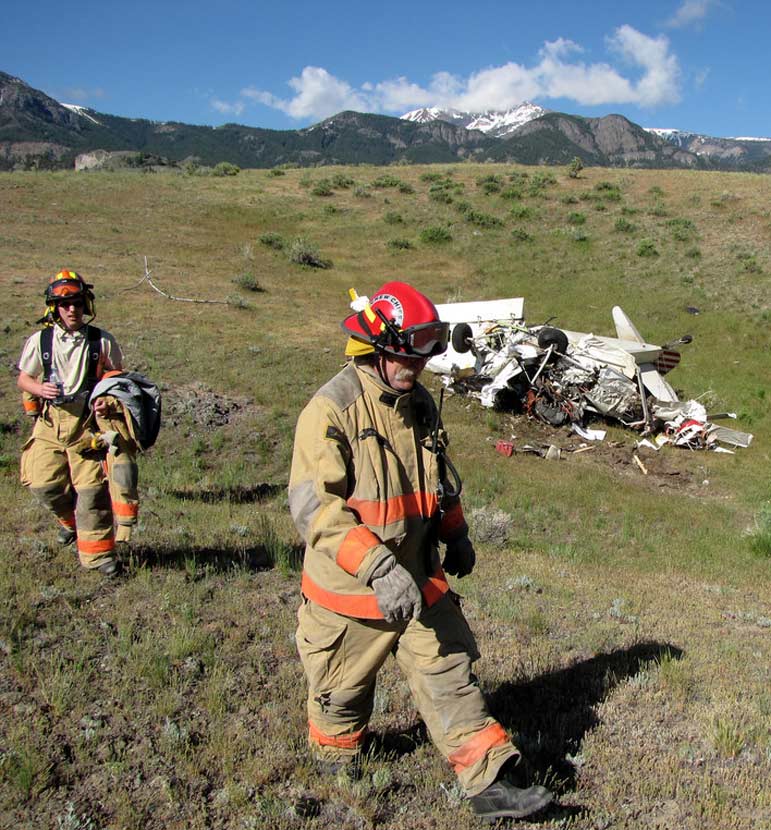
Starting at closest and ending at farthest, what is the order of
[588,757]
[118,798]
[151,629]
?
[118,798]
[588,757]
[151,629]

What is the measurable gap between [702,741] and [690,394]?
48.1ft

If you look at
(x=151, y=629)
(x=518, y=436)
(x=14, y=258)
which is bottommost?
(x=518, y=436)

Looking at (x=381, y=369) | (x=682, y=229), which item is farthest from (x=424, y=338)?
(x=682, y=229)

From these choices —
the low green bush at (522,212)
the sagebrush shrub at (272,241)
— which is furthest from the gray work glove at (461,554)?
the low green bush at (522,212)

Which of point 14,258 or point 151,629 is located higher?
point 14,258

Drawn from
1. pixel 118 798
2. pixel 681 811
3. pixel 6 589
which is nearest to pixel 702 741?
pixel 681 811

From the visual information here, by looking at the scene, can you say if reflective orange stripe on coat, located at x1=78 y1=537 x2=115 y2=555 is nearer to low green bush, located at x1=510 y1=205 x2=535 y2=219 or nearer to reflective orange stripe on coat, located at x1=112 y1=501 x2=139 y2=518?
reflective orange stripe on coat, located at x1=112 y1=501 x2=139 y2=518

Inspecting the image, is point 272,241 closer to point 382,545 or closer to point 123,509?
point 123,509

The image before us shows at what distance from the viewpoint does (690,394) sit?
16.6m

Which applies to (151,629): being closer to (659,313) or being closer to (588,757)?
(588,757)

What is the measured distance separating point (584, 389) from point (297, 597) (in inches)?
421

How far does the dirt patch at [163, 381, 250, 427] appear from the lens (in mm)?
10880

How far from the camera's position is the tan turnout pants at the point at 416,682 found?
106 inches

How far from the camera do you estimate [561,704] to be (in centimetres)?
367
